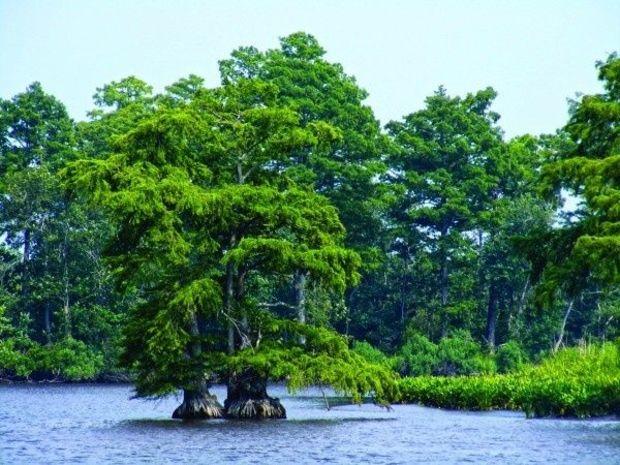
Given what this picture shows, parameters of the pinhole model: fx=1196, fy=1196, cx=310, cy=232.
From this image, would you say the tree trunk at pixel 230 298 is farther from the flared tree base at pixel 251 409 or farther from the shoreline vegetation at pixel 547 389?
the shoreline vegetation at pixel 547 389

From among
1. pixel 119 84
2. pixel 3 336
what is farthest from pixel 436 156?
pixel 3 336

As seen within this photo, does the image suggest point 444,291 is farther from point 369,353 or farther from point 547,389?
point 547,389

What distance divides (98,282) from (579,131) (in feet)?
132

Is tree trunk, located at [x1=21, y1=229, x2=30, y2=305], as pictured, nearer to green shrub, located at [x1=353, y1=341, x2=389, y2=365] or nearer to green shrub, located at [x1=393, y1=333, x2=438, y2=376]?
green shrub, located at [x1=353, y1=341, x2=389, y2=365]

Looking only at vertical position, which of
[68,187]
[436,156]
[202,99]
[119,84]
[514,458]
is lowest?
[514,458]

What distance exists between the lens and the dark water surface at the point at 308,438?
86.4 feet

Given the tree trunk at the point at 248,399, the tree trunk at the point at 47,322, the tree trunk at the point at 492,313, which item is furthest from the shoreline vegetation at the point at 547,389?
the tree trunk at the point at 47,322

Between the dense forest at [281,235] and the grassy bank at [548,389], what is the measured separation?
9.62ft

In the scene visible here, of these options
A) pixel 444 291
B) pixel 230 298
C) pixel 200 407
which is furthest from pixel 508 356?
pixel 200 407

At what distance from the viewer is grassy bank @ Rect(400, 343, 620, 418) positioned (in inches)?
1455

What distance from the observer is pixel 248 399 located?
37.4 m

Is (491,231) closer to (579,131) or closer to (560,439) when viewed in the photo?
(579,131)

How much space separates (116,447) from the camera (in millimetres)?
28734

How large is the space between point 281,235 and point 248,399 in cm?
1195
